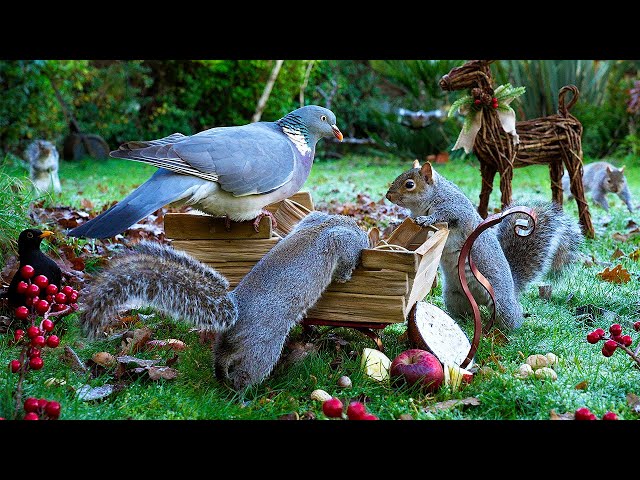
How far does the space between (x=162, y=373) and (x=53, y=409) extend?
0.71 metres

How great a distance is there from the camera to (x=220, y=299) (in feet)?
8.75

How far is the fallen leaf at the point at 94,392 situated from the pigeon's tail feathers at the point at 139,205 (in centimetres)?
60

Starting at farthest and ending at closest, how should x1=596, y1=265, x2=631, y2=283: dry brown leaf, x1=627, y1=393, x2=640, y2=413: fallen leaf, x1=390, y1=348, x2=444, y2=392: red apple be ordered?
x1=596, y1=265, x2=631, y2=283: dry brown leaf
x1=390, y1=348, x2=444, y2=392: red apple
x1=627, y1=393, x2=640, y2=413: fallen leaf

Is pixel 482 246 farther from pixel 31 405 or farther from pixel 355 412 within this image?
pixel 31 405

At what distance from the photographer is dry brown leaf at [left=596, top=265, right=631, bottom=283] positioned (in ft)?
14.8

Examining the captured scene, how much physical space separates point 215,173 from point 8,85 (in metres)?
8.92

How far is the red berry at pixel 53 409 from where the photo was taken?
7.29ft

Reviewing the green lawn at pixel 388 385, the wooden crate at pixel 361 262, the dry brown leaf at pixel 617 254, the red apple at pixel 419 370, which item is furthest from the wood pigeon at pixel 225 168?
the dry brown leaf at pixel 617 254

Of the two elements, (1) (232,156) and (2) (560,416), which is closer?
(2) (560,416)

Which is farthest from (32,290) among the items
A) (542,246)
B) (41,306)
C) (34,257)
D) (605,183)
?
(605,183)

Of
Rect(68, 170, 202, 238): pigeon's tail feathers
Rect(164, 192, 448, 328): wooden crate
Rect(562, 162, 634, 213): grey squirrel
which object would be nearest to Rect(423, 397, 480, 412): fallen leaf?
Rect(164, 192, 448, 328): wooden crate

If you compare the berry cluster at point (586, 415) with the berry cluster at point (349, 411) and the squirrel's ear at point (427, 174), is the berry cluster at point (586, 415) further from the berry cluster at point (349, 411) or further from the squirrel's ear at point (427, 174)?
the squirrel's ear at point (427, 174)

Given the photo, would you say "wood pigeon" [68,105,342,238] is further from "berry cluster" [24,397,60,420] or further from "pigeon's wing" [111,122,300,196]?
"berry cluster" [24,397,60,420]

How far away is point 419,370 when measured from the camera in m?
2.76
